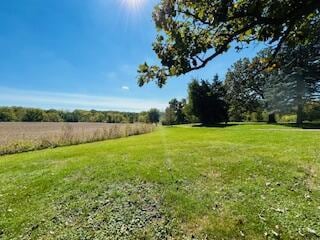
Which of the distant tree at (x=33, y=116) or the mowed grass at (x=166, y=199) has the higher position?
the distant tree at (x=33, y=116)

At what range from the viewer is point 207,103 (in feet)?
113

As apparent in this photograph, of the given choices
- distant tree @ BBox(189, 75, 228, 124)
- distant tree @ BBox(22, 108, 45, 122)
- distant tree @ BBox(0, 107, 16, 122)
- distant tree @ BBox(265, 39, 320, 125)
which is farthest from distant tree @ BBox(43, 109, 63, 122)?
distant tree @ BBox(265, 39, 320, 125)

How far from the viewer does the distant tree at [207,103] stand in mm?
34438

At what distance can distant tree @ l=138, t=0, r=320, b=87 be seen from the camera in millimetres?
3414

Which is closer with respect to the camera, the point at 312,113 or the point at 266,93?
the point at 266,93

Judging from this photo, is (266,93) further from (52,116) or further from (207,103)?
(52,116)

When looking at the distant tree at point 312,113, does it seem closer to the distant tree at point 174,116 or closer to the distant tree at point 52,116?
the distant tree at point 174,116

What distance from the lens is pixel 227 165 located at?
7293 millimetres

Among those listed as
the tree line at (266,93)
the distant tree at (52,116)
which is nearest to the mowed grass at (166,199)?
the tree line at (266,93)

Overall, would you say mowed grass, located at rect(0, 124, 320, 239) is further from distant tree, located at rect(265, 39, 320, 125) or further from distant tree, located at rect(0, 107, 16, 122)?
distant tree, located at rect(0, 107, 16, 122)

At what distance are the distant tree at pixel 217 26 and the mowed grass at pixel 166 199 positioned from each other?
7.87ft

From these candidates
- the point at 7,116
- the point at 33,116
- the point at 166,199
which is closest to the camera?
the point at 166,199

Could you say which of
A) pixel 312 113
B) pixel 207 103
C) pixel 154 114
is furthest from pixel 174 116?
pixel 312 113

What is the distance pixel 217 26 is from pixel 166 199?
3.36 meters
